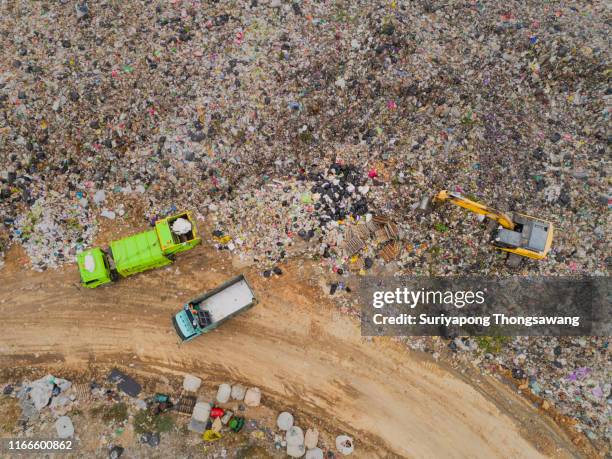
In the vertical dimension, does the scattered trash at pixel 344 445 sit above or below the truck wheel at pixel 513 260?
below

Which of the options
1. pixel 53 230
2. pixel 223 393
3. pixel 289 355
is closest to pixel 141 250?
pixel 53 230

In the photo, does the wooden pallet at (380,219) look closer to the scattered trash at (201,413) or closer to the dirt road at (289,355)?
the dirt road at (289,355)

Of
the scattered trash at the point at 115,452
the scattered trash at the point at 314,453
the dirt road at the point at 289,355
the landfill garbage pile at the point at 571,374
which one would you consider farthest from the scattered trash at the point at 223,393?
the landfill garbage pile at the point at 571,374

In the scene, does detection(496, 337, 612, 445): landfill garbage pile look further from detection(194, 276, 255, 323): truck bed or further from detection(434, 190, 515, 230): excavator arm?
detection(194, 276, 255, 323): truck bed

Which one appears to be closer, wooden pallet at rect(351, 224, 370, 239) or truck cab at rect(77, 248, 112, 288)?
truck cab at rect(77, 248, 112, 288)

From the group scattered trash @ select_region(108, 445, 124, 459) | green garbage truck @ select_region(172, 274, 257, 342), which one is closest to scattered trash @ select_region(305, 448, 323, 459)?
green garbage truck @ select_region(172, 274, 257, 342)

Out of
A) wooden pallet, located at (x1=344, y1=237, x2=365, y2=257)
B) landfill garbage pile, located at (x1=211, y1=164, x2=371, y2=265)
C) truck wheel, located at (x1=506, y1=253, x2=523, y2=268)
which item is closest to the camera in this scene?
truck wheel, located at (x1=506, y1=253, x2=523, y2=268)
